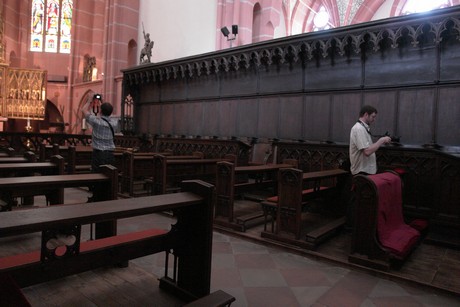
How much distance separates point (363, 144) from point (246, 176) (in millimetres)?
3674

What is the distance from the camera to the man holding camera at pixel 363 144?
4.47m

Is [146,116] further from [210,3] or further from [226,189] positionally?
[226,189]

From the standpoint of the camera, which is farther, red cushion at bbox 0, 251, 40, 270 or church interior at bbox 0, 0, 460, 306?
church interior at bbox 0, 0, 460, 306

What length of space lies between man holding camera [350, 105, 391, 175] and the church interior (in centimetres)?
33

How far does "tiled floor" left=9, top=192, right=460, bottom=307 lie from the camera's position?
89.4 inches

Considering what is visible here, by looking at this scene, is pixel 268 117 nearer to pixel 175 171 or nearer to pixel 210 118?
pixel 210 118

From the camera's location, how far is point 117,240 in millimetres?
2273

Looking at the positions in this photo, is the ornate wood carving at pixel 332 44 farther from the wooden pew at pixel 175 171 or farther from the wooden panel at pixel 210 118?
the wooden pew at pixel 175 171

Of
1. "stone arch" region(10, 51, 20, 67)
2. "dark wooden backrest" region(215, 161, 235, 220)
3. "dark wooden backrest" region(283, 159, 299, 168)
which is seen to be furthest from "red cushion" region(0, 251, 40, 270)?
"stone arch" region(10, 51, 20, 67)

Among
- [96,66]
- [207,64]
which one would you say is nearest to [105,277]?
[207,64]

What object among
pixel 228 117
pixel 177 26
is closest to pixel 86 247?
pixel 228 117

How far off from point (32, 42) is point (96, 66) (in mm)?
4643

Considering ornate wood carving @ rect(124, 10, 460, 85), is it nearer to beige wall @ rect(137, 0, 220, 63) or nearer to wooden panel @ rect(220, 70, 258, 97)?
wooden panel @ rect(220, 70, 258, 97)

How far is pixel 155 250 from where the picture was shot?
232 centimetres
